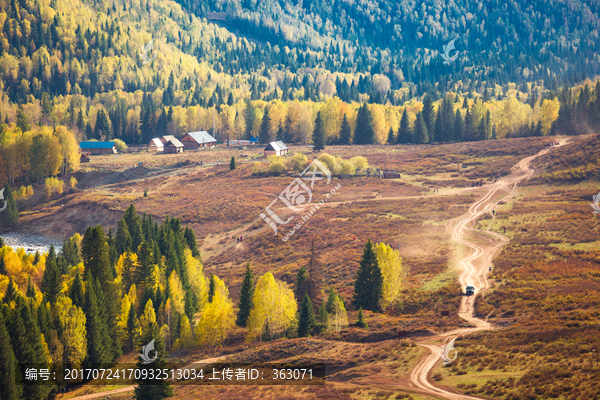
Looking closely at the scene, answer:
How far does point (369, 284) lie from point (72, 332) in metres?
26.4

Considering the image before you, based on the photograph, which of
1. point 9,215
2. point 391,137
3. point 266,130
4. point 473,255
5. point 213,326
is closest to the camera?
point 213,326

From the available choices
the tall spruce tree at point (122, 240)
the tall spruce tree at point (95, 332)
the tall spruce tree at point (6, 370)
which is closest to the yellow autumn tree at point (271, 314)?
the tall spruce tree at point (95, 332)

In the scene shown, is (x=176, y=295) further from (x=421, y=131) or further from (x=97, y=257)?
(x=421, y=131)

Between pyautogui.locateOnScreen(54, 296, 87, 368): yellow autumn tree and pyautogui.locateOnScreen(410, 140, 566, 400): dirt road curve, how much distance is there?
26332 mm

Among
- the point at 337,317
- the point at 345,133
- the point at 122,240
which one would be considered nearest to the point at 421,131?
the point at 345,133

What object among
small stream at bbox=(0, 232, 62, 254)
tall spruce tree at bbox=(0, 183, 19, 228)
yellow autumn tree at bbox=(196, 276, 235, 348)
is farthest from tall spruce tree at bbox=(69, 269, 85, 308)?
tall spruce tree at bbox=(0, 183, 19, 228)

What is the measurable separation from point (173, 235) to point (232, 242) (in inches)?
678

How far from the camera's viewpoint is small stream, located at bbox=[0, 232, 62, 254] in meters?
88.2

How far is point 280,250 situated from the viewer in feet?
242

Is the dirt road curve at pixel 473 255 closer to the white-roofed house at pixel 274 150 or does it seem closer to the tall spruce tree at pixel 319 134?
the tall spruce tree at pixel 319 134

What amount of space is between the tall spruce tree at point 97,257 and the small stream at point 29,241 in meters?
39.1

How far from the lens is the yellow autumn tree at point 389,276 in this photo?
4947 centimetres

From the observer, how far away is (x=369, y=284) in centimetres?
5031

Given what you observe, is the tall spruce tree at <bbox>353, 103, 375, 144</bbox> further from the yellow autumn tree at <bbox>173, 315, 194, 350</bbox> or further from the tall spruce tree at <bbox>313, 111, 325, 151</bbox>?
the yellow autumn tree at <bbox>173, 315, 194, 350</bbox>
